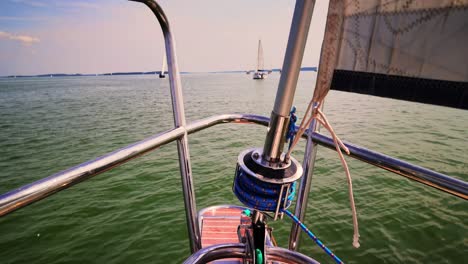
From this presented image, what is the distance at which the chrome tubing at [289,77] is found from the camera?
74cm

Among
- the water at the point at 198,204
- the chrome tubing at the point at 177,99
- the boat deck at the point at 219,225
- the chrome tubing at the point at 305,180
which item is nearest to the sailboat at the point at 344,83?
the chrome tubing at the point at 177,99

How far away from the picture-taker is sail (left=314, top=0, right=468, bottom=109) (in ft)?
1.91

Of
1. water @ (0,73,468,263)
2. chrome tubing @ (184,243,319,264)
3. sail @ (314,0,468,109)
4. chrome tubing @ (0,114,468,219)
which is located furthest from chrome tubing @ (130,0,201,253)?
water @ (0,73,468,263)

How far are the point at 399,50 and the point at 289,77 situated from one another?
30 cm

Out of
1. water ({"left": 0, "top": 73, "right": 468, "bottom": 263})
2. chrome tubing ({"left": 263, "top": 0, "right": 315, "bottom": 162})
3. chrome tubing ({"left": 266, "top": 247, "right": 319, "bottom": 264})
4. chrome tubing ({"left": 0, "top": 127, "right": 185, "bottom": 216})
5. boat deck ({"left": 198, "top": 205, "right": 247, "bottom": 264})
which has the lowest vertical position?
water ({"left": 0, "top": 73, "right": 468, "bottom": 263})

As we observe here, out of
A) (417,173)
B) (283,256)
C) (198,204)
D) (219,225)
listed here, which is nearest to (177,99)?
(283,256)

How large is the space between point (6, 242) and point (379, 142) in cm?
1137

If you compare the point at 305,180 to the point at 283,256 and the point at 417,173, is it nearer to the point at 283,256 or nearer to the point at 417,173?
the point at 283,256

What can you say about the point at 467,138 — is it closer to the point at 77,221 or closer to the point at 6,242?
the point at 77,221

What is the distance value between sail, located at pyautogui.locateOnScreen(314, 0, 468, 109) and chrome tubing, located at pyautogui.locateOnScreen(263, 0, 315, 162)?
68 mm

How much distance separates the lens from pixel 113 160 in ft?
3.00

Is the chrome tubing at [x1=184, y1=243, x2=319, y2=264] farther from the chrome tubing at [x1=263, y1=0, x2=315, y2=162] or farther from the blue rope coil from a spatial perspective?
the chrome tubing at [x1=263, y1=0, x2=315, y2=162]

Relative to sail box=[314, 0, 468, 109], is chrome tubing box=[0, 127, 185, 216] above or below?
below

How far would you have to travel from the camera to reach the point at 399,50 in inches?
26.5
